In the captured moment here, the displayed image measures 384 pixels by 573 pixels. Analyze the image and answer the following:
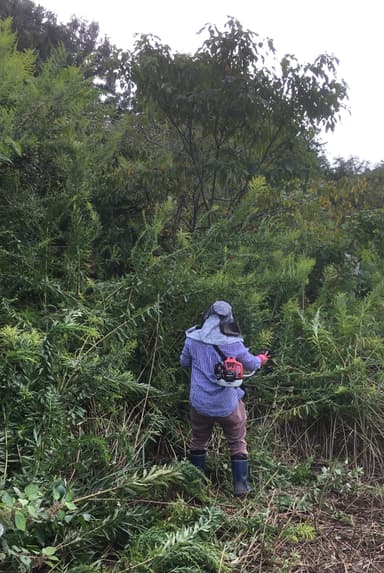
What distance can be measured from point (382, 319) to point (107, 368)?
3362 mm

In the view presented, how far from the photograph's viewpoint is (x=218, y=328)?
3783mm

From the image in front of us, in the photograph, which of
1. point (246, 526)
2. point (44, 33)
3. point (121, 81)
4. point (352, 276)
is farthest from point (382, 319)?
point (44, 33)

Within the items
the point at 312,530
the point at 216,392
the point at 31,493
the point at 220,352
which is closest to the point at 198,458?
the point at 216,392

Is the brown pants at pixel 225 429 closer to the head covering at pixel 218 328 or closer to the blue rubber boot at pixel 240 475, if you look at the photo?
the blue rubber boot at pixel 240 475

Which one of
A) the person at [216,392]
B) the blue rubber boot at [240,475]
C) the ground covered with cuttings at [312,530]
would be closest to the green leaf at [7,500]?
the ground covered with cuttings at [312,530]

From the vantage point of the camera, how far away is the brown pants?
3.71m

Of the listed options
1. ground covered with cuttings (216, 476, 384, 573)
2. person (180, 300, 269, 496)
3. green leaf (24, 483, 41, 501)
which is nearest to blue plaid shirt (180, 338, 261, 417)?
person (180, 300, 269, 496)

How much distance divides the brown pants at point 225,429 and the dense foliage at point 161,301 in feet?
0.75

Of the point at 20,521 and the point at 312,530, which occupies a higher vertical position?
the point at 20,521

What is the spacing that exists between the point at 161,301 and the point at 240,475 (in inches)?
53.7

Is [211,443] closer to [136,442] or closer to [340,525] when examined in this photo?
[136,442]

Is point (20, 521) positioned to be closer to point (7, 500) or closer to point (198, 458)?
point (7, 500)

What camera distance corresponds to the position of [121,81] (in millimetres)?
6043

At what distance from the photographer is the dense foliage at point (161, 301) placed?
110 inches
